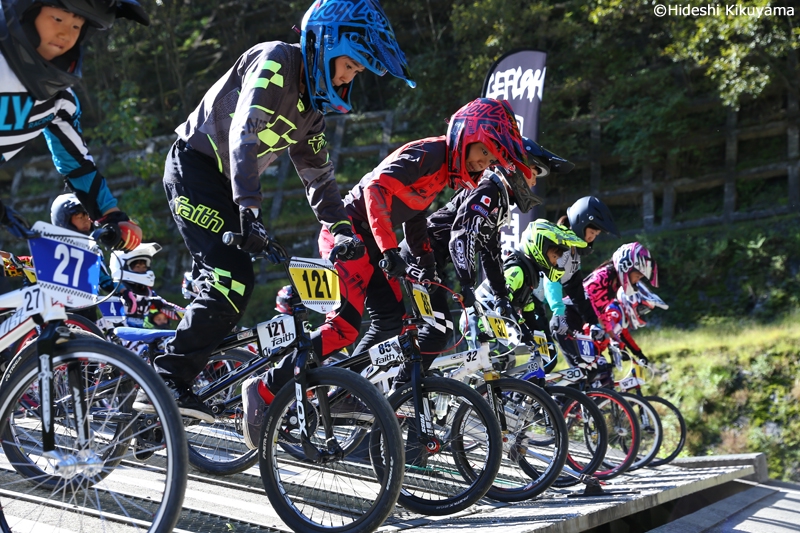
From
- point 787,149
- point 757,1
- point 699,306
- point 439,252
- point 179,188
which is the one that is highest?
point 757,1

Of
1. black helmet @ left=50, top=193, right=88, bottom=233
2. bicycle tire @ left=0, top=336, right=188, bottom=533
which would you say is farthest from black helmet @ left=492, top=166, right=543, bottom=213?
bicycle tire @ left=0, top=336, right=188, bottom=533

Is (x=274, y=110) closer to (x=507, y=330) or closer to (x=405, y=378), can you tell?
(x=405, y=378)

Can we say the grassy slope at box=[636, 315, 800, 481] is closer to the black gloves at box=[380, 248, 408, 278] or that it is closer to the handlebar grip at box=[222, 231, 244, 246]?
the black gloves at box=[380, 248, 408, 278]

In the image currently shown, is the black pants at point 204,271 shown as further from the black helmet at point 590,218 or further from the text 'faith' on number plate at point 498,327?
the black helmet at point 590,218

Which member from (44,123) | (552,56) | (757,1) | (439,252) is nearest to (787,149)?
(757,1)

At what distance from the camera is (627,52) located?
62.3 ft

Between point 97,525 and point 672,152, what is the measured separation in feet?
55.0

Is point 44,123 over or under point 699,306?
over

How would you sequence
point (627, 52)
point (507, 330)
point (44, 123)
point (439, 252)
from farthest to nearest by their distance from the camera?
point (627, 52), point (439, 252), point (507, 330), point (44, 123)

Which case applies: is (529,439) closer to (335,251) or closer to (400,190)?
(400,190)

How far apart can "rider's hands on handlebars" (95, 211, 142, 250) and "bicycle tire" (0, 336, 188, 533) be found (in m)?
0.49

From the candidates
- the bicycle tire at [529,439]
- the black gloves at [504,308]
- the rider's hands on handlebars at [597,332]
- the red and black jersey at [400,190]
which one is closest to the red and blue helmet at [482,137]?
the red and black jersey at [400,190]

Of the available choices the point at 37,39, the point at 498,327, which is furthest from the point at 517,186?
the point at 37,39

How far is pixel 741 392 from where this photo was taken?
11906 mm
